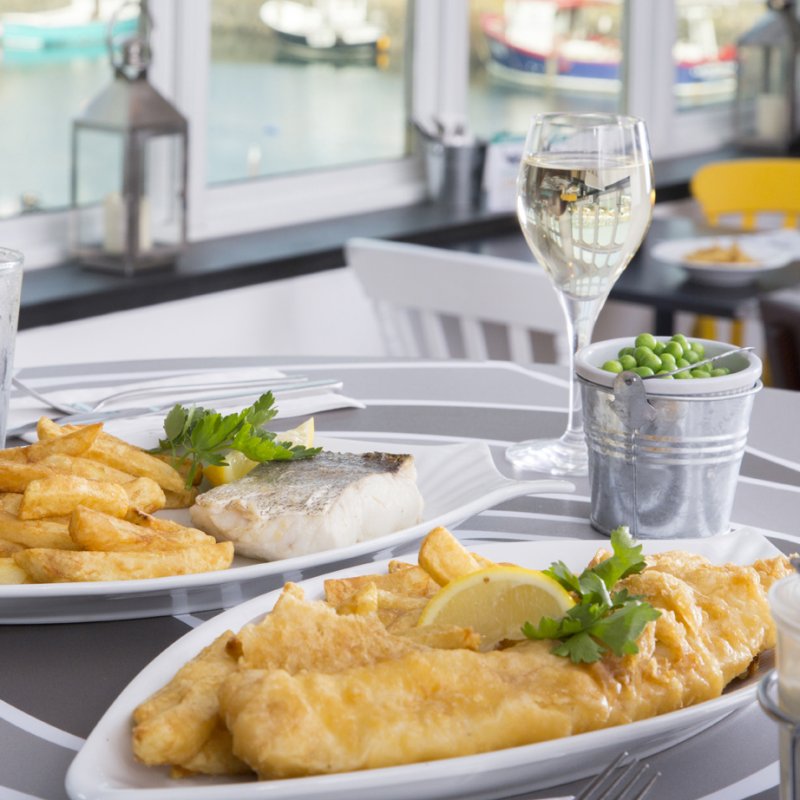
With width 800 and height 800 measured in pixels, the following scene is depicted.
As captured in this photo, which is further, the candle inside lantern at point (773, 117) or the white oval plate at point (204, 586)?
the candle inside lantern at point (773, 117)

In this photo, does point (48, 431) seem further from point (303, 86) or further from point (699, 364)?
point (303, 86)

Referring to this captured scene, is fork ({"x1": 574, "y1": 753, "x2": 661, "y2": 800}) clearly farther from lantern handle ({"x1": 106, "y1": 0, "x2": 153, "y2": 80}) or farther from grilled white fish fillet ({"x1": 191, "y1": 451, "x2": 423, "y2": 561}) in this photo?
lantern handle ({"x1": 106, "y1": 0, "x2": 153, "y2": 80})

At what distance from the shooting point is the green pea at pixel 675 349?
1.19 metres

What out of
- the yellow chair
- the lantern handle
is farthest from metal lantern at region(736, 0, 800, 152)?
the lantern handle

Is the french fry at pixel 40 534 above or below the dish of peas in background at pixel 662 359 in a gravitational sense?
below

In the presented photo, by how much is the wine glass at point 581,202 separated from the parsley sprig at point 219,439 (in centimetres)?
30

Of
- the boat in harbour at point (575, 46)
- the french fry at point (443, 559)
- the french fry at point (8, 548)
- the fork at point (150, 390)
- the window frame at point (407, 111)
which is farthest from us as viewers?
the boat in harbour at point (575, 46)

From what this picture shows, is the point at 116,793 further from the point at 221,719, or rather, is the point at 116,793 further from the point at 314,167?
the point at 314,167

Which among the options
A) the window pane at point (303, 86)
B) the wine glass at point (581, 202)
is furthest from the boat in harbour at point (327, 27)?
the wine glass at point (581, 202)

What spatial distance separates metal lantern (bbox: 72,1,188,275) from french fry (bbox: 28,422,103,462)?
2.15 metres

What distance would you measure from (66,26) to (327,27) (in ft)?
3.10

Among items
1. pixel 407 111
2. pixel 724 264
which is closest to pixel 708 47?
pixel 407 111

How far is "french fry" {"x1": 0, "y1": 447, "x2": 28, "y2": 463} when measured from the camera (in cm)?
116

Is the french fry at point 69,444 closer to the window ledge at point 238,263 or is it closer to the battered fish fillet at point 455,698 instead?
the battered fish fillet at point 455,698
